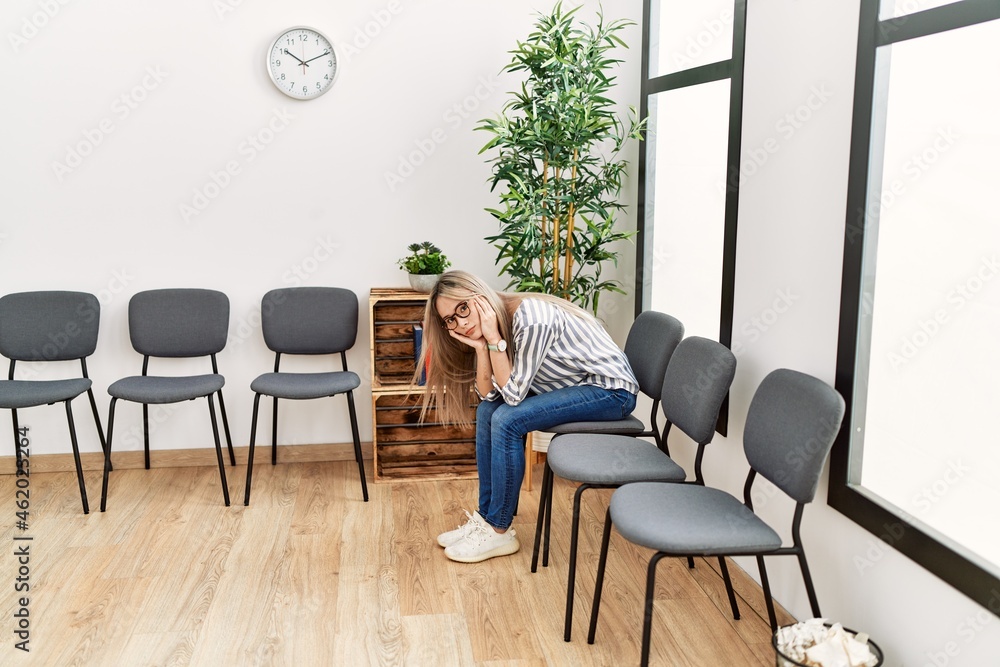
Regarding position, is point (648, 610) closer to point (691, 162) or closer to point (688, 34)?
point (691, 162)

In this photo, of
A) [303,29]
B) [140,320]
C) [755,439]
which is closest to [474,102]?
[303,29]

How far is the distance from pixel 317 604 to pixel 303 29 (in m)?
2.59

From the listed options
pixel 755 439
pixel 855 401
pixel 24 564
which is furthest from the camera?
pixel 24 564

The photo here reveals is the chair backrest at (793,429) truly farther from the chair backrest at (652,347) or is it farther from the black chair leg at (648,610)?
the chair backrest at (652,347)

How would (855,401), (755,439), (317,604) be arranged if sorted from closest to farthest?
(855,401)
(755,439)
(317,604)

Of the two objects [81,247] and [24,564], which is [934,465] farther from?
[81,247]

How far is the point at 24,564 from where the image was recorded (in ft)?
10.1

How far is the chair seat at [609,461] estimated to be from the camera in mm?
2609

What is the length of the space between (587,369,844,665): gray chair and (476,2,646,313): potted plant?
1487 millimetres

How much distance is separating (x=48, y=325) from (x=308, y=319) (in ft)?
3.75

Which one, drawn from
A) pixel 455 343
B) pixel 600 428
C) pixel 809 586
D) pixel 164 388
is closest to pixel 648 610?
pixel 809 586

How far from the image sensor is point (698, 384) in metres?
2.74

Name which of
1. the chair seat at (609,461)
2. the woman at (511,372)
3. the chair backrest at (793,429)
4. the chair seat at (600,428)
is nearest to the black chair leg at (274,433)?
the woman at (511,372)

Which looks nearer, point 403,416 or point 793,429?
point 793,429
